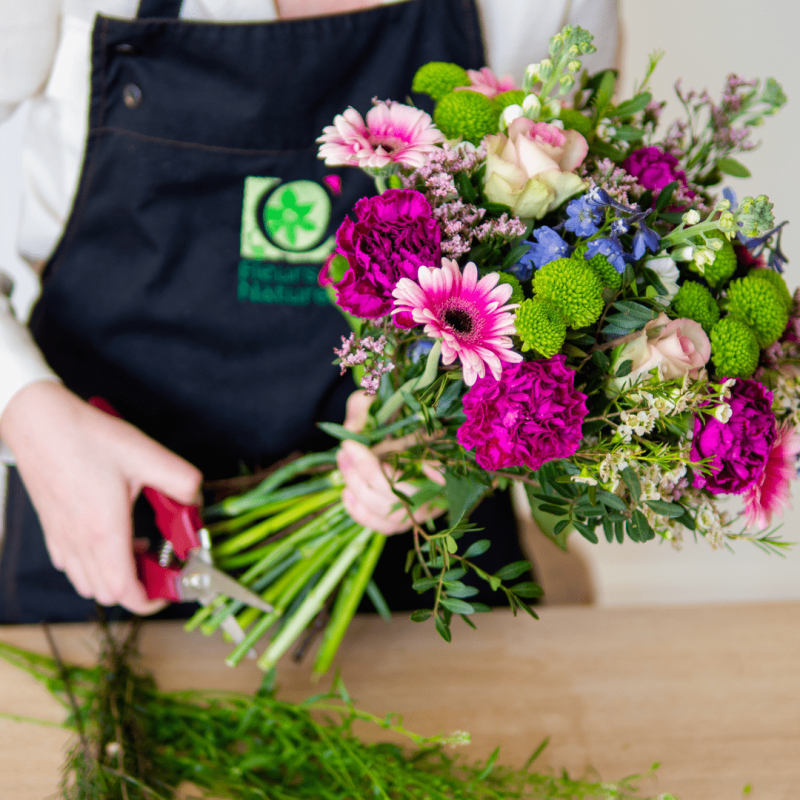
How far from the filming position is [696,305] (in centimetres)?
42

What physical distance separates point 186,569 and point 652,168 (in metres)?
0.54

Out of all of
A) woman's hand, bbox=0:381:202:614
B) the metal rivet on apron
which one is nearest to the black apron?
the metal rivet on apron

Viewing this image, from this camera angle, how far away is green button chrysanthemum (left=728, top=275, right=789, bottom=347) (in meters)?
0.43

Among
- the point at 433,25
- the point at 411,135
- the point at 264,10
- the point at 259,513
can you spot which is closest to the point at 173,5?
the point at 264,10

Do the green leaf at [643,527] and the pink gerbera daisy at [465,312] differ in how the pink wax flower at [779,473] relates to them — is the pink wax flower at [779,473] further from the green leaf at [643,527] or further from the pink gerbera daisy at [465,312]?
the pink gerbera daisy at [465,312]

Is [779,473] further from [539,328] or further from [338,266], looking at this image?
[338,266]

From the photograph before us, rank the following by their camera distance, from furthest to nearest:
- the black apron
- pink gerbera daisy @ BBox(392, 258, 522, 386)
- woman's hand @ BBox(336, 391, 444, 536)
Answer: the black apron, woman's hand @ BBox(336, 391, 444, 536), pink gerbera daisy @ BBox(392, 258, 522, 386)

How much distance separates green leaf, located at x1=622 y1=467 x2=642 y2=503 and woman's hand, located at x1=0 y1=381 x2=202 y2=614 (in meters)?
0.39

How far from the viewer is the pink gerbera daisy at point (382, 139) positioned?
0.41 meters

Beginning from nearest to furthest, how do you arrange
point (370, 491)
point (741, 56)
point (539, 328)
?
point (539, 328)
point (370, 491)
point (741, 56)

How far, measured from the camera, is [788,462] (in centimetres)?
46

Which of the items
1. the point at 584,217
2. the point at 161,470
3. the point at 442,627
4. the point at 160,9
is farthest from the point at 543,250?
the point at 160,9

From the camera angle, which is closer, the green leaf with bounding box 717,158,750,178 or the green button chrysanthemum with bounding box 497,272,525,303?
the green button chrysanthemum with bounding box 497,272,525,303

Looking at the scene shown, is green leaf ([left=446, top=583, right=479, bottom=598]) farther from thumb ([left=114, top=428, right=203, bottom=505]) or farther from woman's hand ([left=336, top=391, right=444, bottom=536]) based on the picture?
thumb ([left=114, top=428, right=203, bottom=505])
